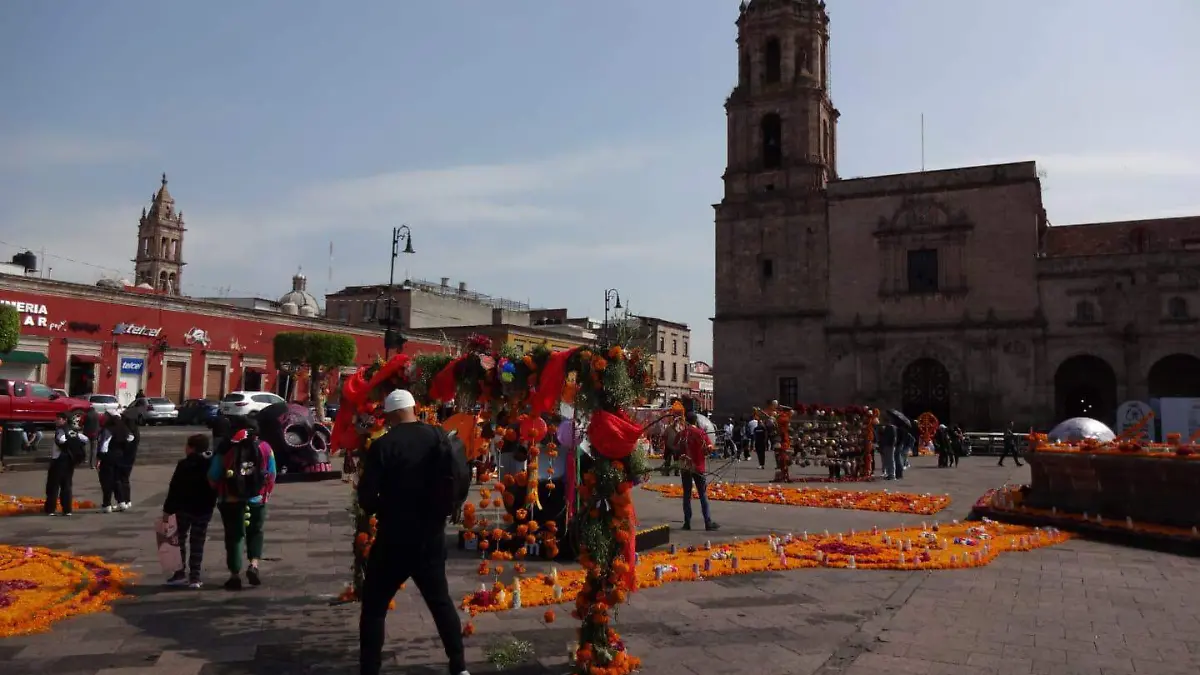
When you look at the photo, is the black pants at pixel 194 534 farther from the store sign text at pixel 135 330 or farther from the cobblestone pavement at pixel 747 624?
the store sign text at pixel 135 330

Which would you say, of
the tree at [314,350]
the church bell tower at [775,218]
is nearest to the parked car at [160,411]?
the tree at [314,350]

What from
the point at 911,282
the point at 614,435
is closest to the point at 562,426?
the point at 614,435

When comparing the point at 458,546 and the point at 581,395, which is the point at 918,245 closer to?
the point at 458,546

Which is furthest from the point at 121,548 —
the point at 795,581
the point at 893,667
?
the point at 893,667

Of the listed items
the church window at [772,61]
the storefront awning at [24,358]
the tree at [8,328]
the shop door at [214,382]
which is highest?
the church window at [772,61]

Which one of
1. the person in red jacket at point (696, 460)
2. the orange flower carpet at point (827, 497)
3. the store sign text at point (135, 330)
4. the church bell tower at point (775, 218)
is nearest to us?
the person in red jacket at point (696, 460)

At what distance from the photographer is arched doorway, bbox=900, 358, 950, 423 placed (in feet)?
120

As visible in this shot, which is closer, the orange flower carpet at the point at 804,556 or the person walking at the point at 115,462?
the orange flower carpet at the point at 804,556

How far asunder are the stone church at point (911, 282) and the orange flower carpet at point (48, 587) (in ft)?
108

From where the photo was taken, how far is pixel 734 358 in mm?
40062

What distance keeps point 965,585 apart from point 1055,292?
105 ft

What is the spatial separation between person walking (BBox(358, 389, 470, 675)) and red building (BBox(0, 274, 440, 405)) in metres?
28.0

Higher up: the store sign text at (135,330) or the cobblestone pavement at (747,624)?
the store sign text at (135,330)

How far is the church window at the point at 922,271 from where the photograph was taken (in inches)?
1467
